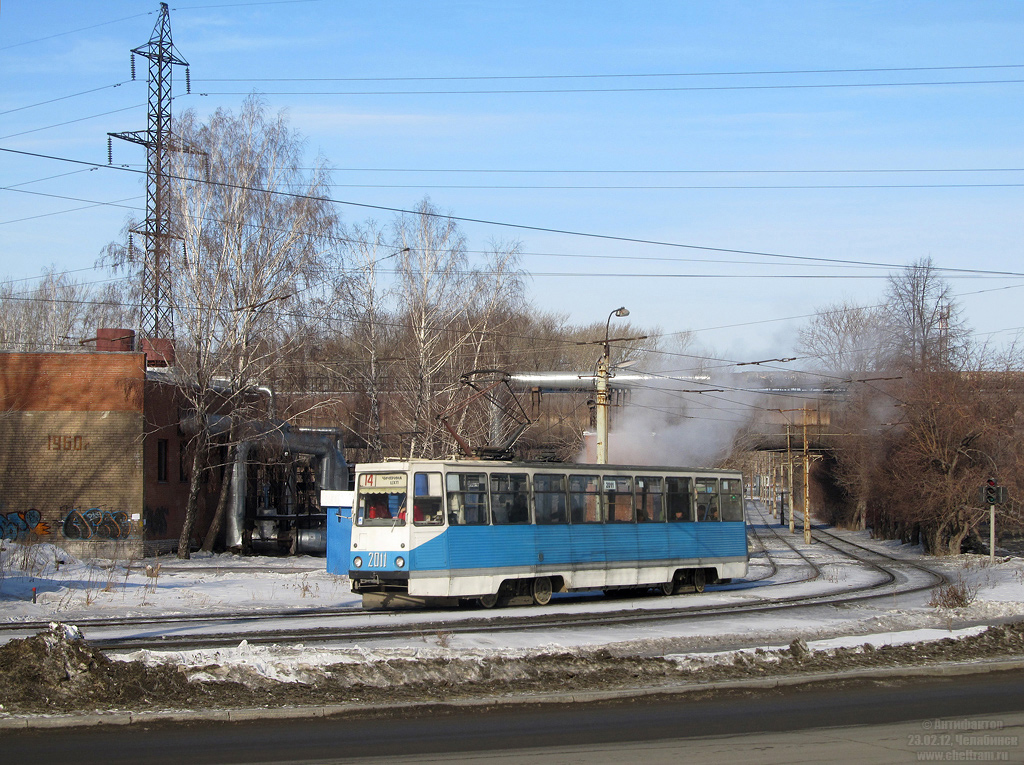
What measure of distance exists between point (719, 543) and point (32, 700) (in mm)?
16723

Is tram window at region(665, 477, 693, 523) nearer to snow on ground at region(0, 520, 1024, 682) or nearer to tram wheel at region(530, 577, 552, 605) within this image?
snow on ground at region(0, 520, 1024, 682)

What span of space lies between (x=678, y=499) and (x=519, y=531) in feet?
15.7

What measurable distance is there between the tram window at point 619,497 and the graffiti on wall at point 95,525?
1819cm

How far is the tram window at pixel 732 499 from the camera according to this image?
22969 mm

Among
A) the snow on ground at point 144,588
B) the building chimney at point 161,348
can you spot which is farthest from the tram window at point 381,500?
the building chimney at point 161,348

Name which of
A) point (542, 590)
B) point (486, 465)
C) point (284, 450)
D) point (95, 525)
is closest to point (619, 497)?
Result: point (542, 590)

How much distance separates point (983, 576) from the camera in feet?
88.5

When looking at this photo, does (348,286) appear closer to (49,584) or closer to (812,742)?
(49,584)

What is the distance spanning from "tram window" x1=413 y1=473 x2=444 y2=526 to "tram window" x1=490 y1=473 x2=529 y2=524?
1.11m

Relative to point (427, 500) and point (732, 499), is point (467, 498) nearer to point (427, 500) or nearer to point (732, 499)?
point (427, 500)

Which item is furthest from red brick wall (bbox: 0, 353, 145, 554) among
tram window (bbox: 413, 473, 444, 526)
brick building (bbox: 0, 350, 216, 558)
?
tram window (bbox: 413, 473, 444, 526)

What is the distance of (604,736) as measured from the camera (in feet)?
27.5

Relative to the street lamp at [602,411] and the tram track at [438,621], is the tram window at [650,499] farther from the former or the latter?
the street lamp at [602,411]

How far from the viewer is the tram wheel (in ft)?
62.4
